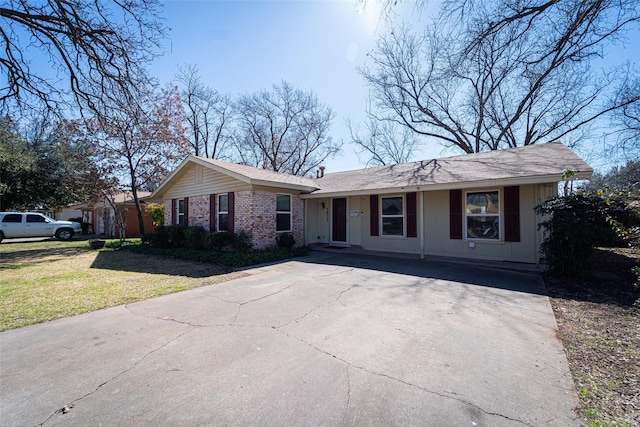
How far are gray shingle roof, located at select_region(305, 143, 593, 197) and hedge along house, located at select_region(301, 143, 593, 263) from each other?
2cm

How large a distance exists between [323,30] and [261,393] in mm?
7036

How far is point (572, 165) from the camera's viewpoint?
7.25m

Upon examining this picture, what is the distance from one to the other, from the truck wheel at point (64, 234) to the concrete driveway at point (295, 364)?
61.9 feet

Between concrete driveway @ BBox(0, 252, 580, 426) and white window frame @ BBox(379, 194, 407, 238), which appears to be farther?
white window frame @ BBox(379, 194, 407, 238)

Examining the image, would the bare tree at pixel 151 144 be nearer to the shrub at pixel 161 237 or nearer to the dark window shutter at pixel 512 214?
the shrub at pixel 161 237

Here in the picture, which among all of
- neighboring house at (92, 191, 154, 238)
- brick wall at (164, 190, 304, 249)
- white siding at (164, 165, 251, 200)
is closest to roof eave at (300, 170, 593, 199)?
brick wall at (164, 190, 304, 249)

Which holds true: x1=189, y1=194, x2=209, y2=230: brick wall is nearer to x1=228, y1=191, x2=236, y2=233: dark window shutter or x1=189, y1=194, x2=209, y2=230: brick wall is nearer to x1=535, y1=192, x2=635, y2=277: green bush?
x1=228, y1=191, x2=236, y2=233: dark window shutter

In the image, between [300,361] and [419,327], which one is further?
[419,327]

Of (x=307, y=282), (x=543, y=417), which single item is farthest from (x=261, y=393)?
(x=307, y=282)

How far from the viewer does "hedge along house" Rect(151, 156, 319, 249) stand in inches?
405

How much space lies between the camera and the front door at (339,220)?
40.5ft

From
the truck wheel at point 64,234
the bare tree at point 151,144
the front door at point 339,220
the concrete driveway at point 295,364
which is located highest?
the bare tree at point 151,144

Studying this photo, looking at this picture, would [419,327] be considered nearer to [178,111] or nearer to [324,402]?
[324,402]

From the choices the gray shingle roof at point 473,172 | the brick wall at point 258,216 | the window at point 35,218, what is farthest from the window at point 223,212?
the window at point 35,218
